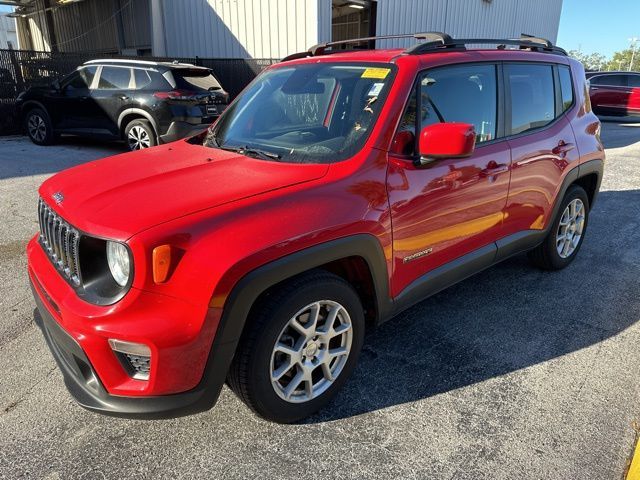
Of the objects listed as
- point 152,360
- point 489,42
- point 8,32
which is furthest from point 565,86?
point 8,32

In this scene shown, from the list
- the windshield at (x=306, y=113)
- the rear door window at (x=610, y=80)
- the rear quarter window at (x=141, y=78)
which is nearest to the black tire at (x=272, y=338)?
the windshield at (x=306, y=113)

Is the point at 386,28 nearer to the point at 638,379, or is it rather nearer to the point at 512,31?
the point at 512,31

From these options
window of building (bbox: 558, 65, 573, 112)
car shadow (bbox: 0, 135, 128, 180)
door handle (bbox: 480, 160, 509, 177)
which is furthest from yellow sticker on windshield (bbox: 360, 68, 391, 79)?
car shadow (bbox: 0, 135, 128, 180)

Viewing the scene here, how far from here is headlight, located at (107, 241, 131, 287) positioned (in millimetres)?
1975

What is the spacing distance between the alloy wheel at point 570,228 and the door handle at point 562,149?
52 centimetres

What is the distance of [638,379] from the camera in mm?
2893

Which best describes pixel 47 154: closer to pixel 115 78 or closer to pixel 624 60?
pixel 115 78

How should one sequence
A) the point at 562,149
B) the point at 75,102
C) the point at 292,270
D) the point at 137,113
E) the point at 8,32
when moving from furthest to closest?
the point at 8,32
the point at 75,102
the point at 137,113
the point at 562,149
the point at 292,270

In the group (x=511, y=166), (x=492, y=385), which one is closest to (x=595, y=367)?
(x=492, y=385)

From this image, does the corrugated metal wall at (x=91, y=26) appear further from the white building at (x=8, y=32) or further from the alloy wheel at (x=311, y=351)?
the alloy wheel at (x=311, y=351)

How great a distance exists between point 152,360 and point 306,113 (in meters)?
1.78

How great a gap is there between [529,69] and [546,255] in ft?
5.12

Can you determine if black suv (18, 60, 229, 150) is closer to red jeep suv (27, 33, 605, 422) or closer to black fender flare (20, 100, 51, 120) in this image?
black fender flare (20, 100, 51, 120)

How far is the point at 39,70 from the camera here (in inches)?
478
